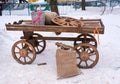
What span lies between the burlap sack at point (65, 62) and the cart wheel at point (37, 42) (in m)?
1.15

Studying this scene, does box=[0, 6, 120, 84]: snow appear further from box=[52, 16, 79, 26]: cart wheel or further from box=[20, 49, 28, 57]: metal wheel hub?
box=[52, 16, 79, 26]: cart wheel

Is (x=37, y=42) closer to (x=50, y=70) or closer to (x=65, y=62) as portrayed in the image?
(x=50, y=70)

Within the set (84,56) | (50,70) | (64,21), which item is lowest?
(50,70)

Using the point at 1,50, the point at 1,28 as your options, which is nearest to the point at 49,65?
the point at 1,50

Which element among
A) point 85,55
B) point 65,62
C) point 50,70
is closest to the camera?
point 65,62

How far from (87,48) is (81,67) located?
42cm

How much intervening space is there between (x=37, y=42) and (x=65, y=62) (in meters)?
1.65

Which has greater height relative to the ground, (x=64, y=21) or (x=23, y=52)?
(x=64, y=21)

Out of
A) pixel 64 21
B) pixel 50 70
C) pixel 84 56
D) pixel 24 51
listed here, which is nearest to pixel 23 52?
pixel 24 51

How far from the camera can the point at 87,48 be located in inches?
239

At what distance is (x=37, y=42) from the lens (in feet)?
23.0

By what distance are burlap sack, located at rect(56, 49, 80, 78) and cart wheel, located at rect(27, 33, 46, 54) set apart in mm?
1154

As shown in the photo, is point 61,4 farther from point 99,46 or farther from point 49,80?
point 49,80

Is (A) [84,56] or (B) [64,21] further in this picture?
(B) [64,21]
